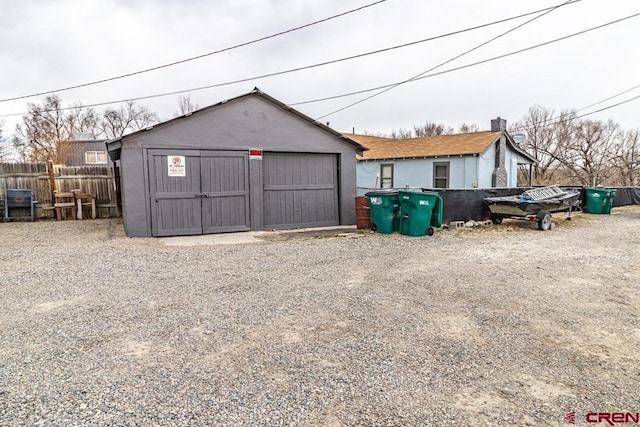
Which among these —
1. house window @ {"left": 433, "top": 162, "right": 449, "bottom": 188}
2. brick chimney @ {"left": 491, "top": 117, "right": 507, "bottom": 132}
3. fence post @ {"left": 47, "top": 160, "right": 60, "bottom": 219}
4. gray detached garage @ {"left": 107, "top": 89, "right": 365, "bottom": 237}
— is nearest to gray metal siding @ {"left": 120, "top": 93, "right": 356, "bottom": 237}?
gray detached garage @ {"left": 107, "top": 89, "right": 365, "bottom": 237}

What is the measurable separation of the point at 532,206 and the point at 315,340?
970 centimetres

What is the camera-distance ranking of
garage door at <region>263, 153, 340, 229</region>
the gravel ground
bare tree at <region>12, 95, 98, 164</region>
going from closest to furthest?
the gravel ground
garage door at <region>263, 153, 340, 229</region>
bare tree at <region>12, 95, 98, 164</region>

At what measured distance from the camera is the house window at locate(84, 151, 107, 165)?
24.5 metres

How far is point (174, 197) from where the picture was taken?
9.09 meters

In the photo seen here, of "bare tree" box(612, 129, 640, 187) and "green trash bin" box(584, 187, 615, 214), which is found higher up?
"bare tree" box(612, 129, 640, 187)

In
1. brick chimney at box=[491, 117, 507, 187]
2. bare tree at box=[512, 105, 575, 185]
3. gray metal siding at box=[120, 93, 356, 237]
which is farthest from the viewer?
bare tree at box=[512, 105, 575, 185]

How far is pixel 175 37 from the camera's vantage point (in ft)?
41.9

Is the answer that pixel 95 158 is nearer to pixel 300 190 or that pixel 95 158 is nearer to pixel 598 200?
pixel 300 190

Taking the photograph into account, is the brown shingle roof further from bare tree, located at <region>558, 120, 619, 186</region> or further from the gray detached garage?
bare tree, located at <region>558, 120, 619, 186</region>

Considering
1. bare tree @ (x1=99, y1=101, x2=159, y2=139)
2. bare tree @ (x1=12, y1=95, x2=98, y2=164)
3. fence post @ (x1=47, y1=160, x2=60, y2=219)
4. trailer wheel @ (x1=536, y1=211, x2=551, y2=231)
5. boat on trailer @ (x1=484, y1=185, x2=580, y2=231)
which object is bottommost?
trailer wheel @ (x1=536, y1=211, x2=551, y2=231)

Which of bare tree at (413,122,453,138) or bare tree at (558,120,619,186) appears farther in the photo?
bare tree at (413,122,453,138)

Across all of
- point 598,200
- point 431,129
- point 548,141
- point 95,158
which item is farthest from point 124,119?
point 598,200

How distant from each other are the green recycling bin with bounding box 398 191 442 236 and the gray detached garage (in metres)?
2.29

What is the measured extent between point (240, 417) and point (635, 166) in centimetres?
3238
